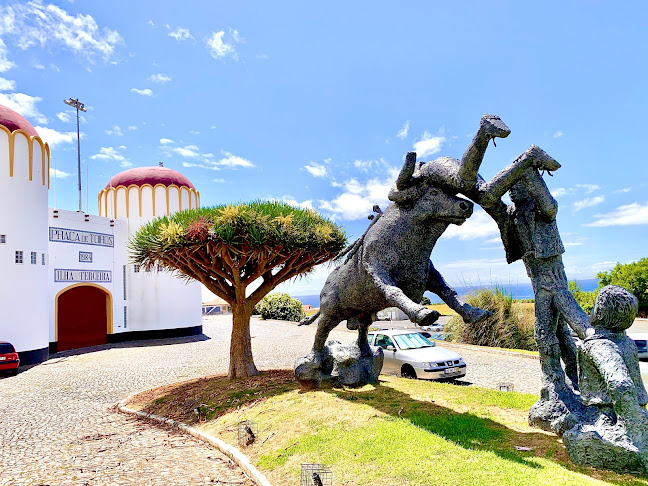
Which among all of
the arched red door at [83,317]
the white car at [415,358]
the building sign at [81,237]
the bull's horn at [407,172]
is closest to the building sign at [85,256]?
the building sign at [81,237]

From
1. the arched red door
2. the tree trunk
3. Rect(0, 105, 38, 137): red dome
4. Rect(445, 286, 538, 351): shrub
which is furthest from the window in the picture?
the arched red door

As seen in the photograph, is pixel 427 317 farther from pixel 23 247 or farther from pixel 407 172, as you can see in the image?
pixel 23 247

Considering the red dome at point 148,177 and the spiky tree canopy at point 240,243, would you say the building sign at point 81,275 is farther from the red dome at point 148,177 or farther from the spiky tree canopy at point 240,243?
the spiky tree canopy at point 240,243

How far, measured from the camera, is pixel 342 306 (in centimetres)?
771

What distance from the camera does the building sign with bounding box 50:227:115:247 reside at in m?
19.0

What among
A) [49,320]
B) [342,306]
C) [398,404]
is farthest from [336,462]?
[49,320]

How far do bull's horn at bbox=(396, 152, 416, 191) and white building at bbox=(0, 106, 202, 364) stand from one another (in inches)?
582

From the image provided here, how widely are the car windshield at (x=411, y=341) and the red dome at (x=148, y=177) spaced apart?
15.1 metres

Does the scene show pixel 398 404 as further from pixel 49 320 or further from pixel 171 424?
pixel 49 320

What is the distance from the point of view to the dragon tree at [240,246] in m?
9.30

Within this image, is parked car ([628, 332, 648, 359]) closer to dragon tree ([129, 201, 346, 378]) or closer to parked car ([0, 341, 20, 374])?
dragon tree ([129, 201, 346, 378])

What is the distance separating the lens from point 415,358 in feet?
36.2

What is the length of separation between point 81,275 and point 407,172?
714 inches

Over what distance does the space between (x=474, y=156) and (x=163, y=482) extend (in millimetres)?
5448
